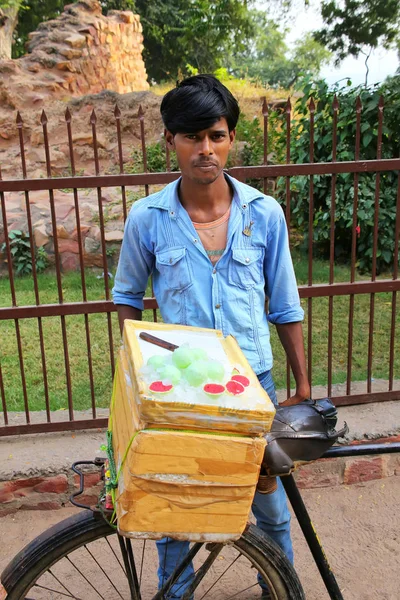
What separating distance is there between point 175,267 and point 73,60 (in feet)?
39.6

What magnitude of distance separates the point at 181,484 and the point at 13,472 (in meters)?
1.83

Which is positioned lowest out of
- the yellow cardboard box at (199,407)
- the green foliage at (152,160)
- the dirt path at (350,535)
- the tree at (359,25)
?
the dirt path at (350,535)

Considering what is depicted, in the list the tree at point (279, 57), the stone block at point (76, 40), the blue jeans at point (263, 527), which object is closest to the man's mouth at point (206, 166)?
the blue jeans at point (263, 527)

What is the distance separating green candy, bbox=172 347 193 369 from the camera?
1349 millimetres

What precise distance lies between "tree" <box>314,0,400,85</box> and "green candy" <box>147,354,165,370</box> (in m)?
10.0

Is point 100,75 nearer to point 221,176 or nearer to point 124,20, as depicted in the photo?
point 124,20

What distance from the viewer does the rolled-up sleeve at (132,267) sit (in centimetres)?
193

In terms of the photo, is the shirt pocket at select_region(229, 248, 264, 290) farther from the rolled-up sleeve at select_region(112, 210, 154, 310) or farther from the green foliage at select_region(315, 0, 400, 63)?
the green foliage at select_region(315, 0, 400, 63)

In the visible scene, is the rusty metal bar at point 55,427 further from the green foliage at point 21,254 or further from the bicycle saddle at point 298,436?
the green foliage at point 21,254

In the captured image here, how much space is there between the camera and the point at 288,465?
5.28 ft

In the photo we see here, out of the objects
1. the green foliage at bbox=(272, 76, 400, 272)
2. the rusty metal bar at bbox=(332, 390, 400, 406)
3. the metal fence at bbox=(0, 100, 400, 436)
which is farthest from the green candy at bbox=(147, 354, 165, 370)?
the green foliage at bbox=(272, 76, 400, 272)

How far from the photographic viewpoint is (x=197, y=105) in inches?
67.3

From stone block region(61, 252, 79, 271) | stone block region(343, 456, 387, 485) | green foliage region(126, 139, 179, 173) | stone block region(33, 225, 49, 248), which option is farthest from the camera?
green foliage region(126, 139, 179, 173)

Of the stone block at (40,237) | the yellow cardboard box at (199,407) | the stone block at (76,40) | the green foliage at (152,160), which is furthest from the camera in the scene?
the stone block at (76,40)
